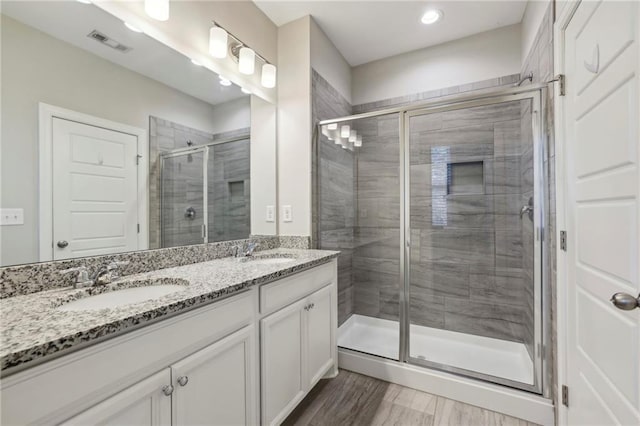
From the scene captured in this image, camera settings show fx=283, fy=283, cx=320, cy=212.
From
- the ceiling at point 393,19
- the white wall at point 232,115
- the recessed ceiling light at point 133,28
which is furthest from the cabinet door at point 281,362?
the ceiling at point 393,19

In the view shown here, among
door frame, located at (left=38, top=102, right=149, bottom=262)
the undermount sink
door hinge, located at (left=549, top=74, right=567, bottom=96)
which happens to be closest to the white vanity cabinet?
the undermount sink

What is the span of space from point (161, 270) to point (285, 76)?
175 centimetres

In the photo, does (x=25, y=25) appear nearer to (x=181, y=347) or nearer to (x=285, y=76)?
(x=181, y=347)

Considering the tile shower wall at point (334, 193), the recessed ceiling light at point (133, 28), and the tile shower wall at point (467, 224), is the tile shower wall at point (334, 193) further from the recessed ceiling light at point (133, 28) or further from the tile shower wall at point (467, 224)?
the recessed ceiling light at point (133, 28)

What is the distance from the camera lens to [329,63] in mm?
2580

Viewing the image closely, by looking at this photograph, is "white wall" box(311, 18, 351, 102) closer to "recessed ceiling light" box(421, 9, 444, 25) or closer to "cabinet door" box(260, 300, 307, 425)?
"recessed ceiling light" box(421, 9, 444, 25)

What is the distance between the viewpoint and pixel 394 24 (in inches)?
92.0

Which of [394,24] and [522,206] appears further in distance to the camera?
[394,24]

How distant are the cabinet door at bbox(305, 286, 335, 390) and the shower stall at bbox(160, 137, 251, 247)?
74cm

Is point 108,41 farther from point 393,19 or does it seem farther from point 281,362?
point 393,19

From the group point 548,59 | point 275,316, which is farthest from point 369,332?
point 548,59

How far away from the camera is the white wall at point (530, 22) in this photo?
173 centimetres

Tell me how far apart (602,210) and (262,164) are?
1.96m

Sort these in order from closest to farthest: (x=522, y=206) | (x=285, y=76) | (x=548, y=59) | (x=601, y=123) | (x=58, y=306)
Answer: (x=58, y=306), (x=601, y=123), (x=548, y=59), (x=522, y=206), (x=285, y=76)
